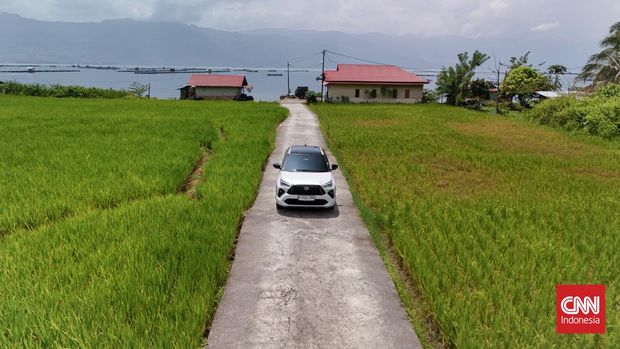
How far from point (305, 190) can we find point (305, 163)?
5.07 feet

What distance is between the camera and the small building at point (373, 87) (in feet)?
183

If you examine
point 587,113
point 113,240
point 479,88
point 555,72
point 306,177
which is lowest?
point 113,240

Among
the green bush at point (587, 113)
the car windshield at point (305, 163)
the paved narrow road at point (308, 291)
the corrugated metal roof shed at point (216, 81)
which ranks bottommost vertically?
the paved narrow road at point (308, 291)

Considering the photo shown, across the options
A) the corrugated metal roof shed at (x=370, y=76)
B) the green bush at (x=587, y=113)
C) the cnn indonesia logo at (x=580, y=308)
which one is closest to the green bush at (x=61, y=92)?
the corrugated metal roof shed at (x=370, y=76)

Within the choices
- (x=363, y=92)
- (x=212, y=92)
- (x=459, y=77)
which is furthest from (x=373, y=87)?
(x=212, y=92)

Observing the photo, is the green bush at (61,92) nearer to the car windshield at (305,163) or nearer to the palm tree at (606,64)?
the car windshield at (305,163)

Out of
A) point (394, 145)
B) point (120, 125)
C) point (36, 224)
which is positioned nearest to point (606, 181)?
point (394, 145)

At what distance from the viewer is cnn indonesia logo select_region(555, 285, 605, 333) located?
207 inches

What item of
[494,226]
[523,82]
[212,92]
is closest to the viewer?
[494,226]

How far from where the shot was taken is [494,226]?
9023 mm

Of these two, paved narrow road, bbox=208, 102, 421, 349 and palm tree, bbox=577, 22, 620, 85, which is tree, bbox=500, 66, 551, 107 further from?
paved narrow road, bbox=208, 102, 421, 349

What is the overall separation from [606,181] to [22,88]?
74.8 metres

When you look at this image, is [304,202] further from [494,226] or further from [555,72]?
[555,72]

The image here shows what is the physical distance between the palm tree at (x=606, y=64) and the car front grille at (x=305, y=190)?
153ft
